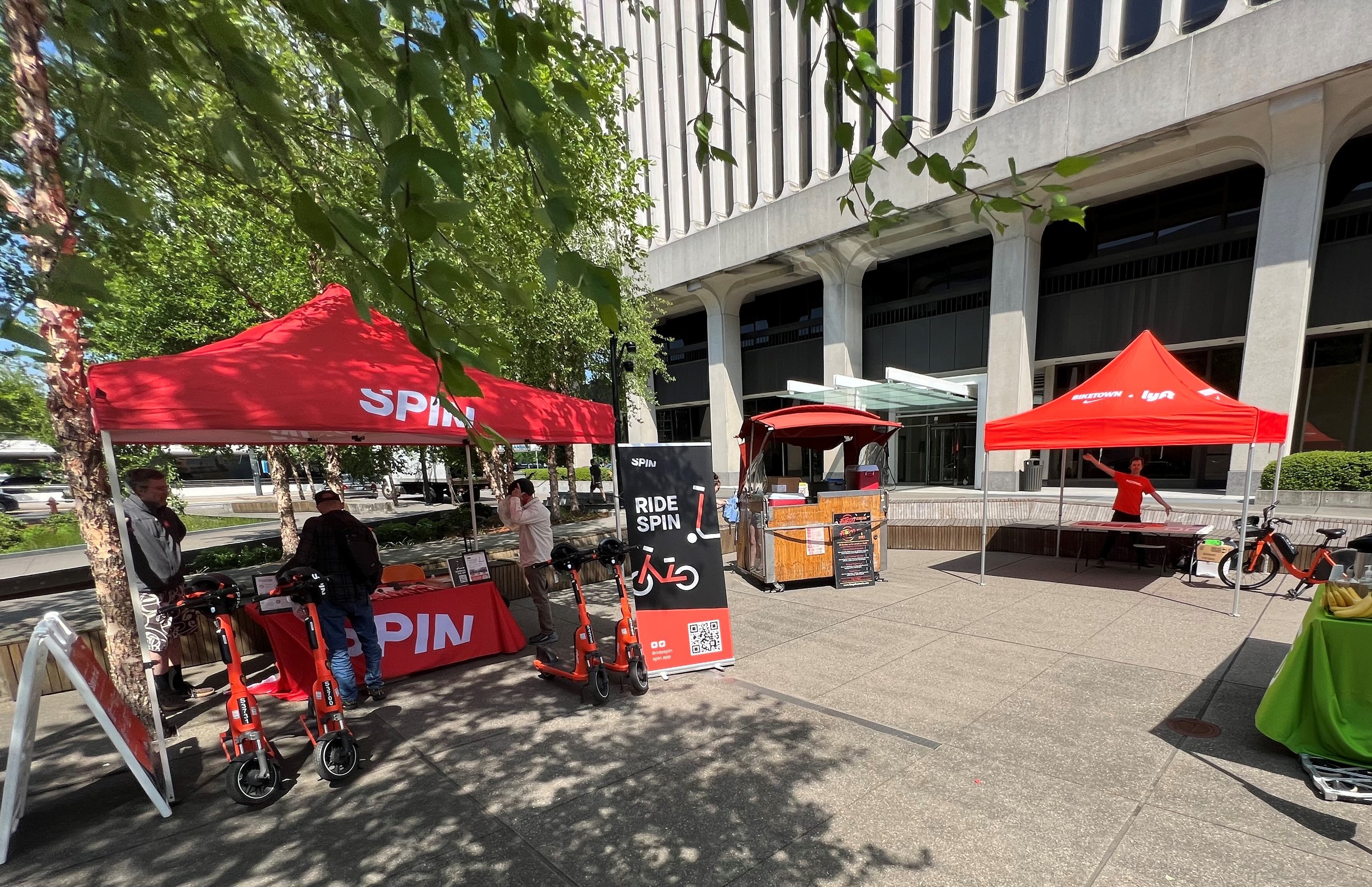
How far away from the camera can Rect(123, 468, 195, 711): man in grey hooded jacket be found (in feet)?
15.4

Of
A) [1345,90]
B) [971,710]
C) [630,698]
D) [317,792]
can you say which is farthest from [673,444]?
[1345,90]

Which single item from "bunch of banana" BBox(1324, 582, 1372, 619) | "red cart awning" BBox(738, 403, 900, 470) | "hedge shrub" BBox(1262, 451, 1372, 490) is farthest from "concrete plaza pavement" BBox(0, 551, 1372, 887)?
"hedge shrub" BBox(1262, 451, 1372, 490)

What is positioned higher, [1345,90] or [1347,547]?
[1345,90]

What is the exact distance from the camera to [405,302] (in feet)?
5.35

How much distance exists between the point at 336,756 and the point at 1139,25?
70.3 feet

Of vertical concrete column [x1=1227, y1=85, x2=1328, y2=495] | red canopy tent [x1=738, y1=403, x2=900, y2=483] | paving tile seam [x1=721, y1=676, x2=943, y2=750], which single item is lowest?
paving tile seam [x1=721, y1=676, x2=943, y2=750]

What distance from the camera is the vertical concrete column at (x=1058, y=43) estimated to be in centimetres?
1420

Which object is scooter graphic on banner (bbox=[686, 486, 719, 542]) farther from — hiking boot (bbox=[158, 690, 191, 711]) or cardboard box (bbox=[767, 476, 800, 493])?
hiking boot (bbox=[158, 690, 191, 711])

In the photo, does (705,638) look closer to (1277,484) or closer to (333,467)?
(333,467)

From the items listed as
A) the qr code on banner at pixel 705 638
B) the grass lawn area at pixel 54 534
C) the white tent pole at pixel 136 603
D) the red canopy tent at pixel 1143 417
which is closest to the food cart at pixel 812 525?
the red canopy tent at pixel 1143 417

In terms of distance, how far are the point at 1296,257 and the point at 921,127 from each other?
33.0 feet

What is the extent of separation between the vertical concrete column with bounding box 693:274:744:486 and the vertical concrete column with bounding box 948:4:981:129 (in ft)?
34.8

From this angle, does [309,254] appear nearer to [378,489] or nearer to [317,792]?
[317,792]

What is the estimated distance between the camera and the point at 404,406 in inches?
172
